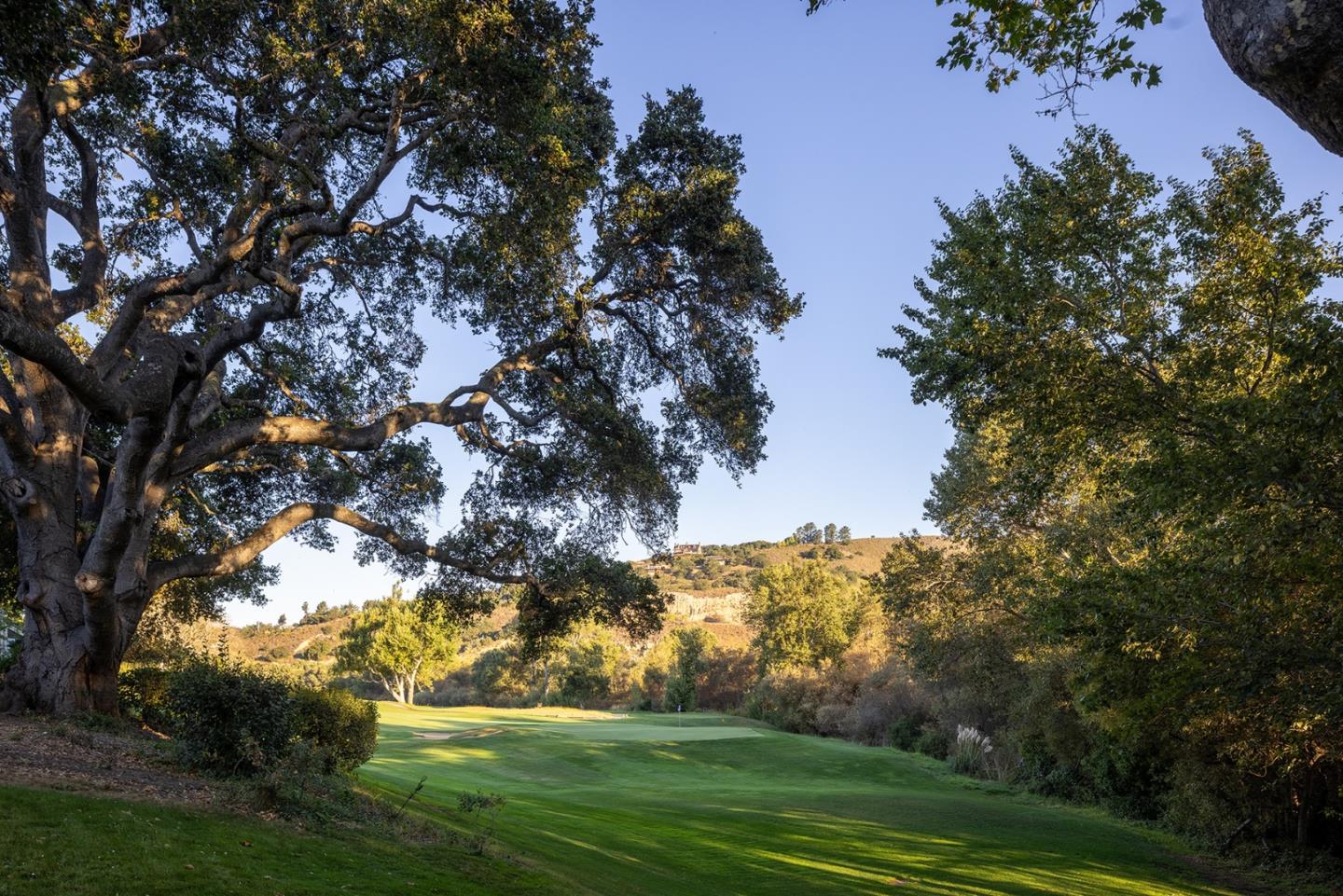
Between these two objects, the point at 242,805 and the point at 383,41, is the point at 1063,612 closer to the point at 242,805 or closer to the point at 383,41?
the point at 242,805

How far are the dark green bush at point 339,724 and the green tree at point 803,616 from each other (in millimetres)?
58502

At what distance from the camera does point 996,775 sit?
3738cm

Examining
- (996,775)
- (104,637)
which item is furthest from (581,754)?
(104,637)

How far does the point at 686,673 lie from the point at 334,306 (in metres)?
63.9

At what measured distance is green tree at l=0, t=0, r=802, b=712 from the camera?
438 inches

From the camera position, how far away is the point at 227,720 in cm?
1038

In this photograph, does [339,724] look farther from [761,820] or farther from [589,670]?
[589,670]

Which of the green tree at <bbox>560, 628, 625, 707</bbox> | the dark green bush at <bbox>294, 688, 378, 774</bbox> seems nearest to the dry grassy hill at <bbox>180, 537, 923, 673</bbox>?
the green tree at <bbox>560, 628, 625, 707</bbox>

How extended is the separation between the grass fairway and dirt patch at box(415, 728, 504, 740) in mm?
199

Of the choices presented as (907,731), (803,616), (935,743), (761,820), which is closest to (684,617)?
(803,616)

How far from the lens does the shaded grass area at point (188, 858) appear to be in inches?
254

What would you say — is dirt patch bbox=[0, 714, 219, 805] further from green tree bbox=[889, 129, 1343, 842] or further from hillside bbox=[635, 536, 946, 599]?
hillside bbox=[635, 536, 946, 599]

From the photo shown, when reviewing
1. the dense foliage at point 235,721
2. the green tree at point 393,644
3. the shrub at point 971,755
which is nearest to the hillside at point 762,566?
the green tree at point 393,644

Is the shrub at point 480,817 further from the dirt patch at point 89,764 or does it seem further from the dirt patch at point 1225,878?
the dirt patch at point 1225,878
